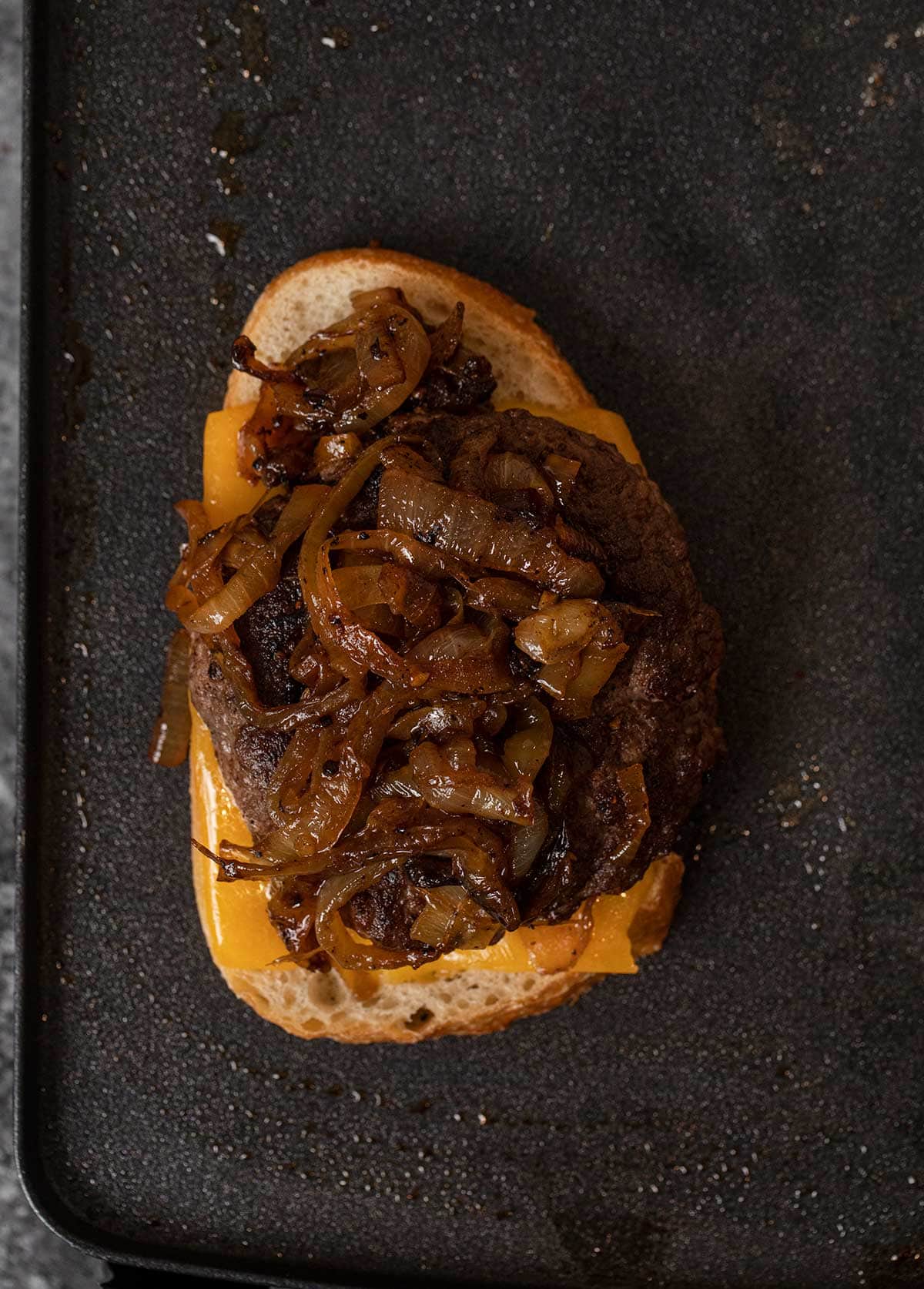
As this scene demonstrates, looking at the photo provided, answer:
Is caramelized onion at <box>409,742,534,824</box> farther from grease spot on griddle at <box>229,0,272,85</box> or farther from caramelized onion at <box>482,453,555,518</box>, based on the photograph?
grease spot on griddle at <box>229,0,272,85</box>

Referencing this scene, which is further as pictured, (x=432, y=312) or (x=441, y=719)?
(x=432, y=312)

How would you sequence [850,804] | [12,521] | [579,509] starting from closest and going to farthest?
[579,509] → [850,804] → [12,521]

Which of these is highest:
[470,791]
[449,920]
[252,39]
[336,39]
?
[336,39]

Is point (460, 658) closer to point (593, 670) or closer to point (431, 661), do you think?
point (431, 661)

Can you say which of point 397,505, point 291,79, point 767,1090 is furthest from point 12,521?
point 767,1090

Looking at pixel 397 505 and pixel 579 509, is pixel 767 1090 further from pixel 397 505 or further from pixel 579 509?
pixel 397 505

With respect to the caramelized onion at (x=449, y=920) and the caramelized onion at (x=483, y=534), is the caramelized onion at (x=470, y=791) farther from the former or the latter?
the caramelized onion at (x=483, y=534)

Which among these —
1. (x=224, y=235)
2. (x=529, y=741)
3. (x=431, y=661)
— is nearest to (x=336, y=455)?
(x=431, y=661)
